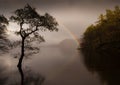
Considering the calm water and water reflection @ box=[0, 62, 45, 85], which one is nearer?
the calm water

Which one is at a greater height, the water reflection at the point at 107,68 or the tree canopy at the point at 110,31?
the tree canopy at the point at 110,31

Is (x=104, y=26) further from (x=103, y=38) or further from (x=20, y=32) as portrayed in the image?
(x=20, y=32)

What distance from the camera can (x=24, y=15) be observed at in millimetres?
43188

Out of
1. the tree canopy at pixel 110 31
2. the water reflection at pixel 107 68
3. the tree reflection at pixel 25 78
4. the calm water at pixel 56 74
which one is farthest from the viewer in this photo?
the tree canopy at pixel 110 31

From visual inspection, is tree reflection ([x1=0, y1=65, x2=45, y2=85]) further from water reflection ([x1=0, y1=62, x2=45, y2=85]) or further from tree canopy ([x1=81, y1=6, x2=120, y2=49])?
tree canopy ([x1=81, y1=6, x2=120, y2=49])

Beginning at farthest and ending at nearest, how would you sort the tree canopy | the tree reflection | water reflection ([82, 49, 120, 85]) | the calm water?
the tree canopy < the tree reflection < the calm water < water reflection ([82, 49, 120, 85])

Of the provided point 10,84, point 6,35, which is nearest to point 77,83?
point 10,84

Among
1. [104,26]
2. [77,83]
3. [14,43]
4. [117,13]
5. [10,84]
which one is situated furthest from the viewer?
[104,26]

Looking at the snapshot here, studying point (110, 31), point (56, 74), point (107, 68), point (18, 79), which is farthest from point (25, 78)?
point (110, 31)

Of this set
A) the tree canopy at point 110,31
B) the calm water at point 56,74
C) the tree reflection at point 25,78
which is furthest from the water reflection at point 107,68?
the tree canopy at point 110,31

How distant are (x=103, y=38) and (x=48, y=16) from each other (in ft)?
126

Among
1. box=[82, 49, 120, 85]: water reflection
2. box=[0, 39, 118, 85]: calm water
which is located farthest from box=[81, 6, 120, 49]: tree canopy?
box=[0, 39, 118, 85]: calm water

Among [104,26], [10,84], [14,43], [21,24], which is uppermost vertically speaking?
[104,26]

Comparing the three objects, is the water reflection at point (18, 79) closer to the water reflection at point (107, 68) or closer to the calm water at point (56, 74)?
the calm water at point (56, 74)
